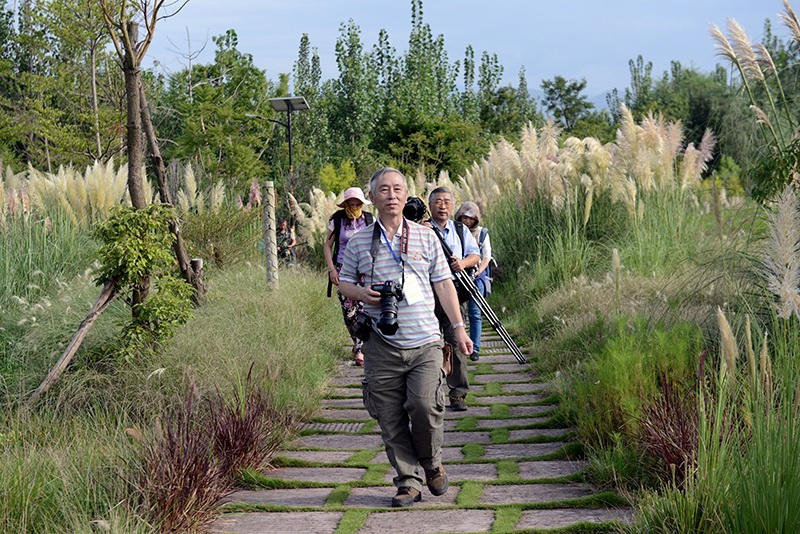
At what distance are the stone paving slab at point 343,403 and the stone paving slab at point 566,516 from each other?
119 inches

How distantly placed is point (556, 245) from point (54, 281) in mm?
5534

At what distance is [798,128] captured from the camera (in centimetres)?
625

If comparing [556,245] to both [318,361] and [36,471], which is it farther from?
[36,471]

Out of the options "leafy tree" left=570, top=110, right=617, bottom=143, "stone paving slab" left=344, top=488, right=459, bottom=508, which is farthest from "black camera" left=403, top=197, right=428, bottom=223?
"leafy tree" left=570, top=110, right=617, bottom=143

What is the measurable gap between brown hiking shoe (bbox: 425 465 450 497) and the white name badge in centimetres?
87

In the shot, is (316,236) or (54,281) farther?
(316,236)

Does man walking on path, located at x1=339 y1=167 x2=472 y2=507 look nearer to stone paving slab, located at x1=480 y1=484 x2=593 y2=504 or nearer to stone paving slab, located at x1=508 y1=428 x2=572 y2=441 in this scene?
stone paving slab, located at x1=480 y1=484 x2=593 y2=504

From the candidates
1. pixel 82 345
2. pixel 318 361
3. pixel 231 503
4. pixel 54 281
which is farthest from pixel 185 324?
pixel 231 503

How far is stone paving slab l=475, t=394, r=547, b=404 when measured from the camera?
24.2ft

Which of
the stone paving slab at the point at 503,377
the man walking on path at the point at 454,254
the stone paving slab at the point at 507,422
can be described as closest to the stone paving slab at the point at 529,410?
the stone paving slab at the point at 507,422

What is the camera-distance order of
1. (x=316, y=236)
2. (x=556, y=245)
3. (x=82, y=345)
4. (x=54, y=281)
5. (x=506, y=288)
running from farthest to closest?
(x=316, y=236) < (x=506, y=288) < (x=556, y=245) < (x=54, y=281) < (x=82, y=345)

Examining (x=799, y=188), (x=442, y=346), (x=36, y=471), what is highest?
(x=799, y=188)

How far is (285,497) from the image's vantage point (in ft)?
16.2

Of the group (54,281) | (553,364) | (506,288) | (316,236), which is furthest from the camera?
(316,236)
